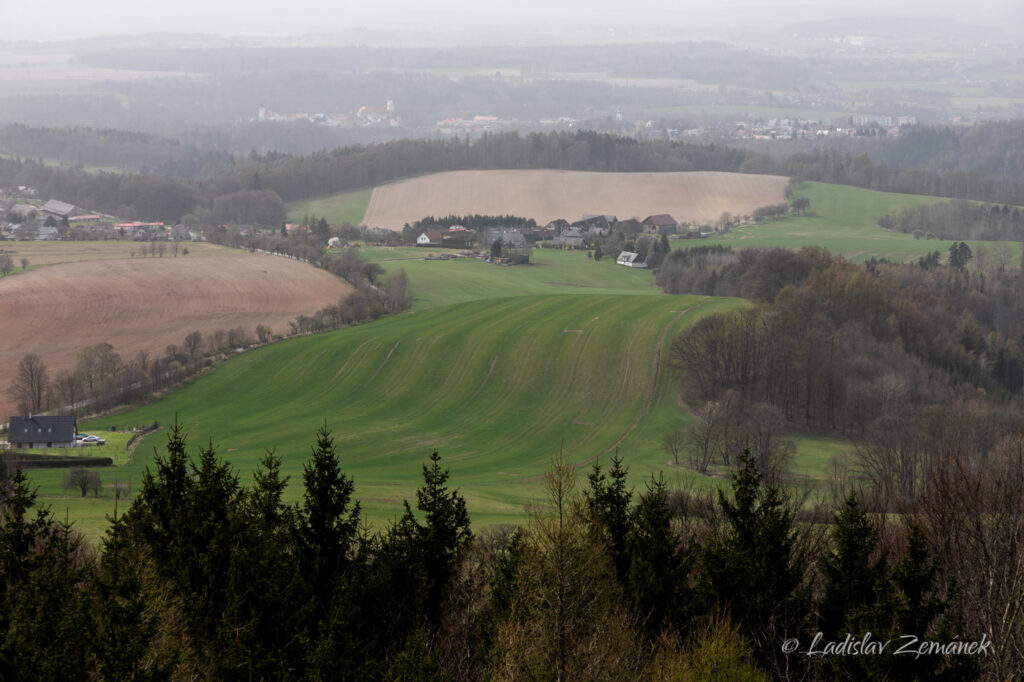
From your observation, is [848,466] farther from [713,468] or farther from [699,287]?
[699,287]

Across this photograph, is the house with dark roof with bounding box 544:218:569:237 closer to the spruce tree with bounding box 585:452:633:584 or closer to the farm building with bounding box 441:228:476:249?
the farm building with bounding box 441:228:476:249

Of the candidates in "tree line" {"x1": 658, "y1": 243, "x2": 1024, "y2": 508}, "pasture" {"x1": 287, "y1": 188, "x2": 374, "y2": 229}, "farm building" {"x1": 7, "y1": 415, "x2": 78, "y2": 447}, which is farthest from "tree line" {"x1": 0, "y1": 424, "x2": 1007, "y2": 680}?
"pasture" {"x1": 287, "y1": 188, "x2": 374, "y2": 229}

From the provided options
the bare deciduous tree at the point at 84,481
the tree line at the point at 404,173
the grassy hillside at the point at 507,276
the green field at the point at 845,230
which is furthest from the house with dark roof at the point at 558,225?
the bare deciduous tree at the point at 84,481

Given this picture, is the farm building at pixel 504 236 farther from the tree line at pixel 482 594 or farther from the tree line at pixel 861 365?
the tree line at pixel 482 594

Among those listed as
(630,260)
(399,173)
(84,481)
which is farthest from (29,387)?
(399,173)

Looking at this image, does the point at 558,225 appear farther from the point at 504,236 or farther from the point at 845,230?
the point at 845,230
